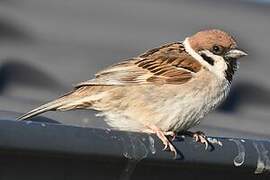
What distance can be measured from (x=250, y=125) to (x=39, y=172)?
4.46 ft

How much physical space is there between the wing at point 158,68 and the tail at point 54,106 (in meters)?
0.21

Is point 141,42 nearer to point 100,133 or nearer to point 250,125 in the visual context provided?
point 250,125

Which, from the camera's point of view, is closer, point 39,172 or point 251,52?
point 39,172

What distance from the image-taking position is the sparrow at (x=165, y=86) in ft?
9.61

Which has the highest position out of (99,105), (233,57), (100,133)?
(100,133)

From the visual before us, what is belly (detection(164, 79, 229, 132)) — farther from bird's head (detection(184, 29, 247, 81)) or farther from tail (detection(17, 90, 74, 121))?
tail (detection(17, 90, 74, 121))

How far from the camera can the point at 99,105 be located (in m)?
3.07

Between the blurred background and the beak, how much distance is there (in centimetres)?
5

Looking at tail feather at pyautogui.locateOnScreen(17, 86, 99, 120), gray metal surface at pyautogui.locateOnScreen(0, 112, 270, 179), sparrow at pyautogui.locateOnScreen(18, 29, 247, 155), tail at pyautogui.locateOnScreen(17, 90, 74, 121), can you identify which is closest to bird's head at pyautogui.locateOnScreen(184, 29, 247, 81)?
sparrow at pyautogui.locateOnScreen(18, 29, 247, 155)

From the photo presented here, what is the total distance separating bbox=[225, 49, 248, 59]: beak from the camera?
2.96 metres

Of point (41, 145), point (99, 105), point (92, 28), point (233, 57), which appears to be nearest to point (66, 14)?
point (92, 28)

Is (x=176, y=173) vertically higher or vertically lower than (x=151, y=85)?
higher

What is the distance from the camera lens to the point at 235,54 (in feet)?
9.83

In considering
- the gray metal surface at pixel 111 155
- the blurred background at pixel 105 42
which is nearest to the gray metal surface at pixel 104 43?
the blurred background at pixel 105 42
